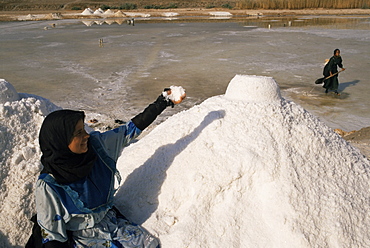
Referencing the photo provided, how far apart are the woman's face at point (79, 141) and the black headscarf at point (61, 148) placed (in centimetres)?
2

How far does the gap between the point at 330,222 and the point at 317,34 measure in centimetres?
1618

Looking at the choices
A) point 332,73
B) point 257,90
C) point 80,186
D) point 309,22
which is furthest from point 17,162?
point 309,22

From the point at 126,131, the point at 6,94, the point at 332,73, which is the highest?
the point at 6,94

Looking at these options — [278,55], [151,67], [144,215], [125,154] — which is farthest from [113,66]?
[144,215]

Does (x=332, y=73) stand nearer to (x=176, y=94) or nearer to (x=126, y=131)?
(x=176, y=94)

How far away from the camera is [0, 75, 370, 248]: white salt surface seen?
1808mm

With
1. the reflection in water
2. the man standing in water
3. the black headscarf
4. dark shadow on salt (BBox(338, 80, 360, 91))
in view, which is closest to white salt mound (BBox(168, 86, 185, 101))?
the black headscarf

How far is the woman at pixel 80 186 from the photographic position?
148 cm

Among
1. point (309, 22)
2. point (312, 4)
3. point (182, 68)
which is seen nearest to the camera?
point (182, 68)

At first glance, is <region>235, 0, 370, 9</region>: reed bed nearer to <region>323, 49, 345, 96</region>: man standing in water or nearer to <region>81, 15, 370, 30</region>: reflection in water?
<region>81, 15, 370, 30</region>: reflection in water

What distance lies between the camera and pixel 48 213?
4.88 ft

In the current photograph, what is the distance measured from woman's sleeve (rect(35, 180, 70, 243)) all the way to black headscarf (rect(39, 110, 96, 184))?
7 centimetres

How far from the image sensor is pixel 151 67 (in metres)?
9.67

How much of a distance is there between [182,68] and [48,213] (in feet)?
26.9
